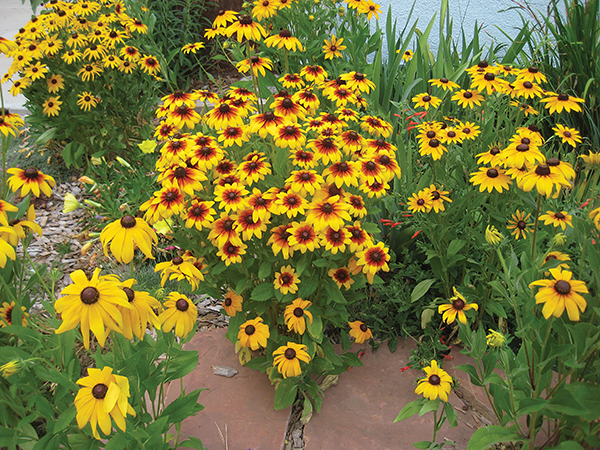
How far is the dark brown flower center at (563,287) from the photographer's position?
1.00 m

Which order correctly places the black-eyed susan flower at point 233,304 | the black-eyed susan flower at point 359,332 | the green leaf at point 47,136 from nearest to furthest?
the black-eyed susan flower at point 233,304
the black-eyed susan flower at point 359,332
the green leaf at point 47,136

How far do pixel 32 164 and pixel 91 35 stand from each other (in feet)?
3.60

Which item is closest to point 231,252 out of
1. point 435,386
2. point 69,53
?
point 435,386

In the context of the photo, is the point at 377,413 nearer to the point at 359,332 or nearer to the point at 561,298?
the point at 359,332

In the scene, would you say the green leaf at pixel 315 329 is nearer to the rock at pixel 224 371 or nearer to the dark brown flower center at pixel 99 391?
the rock at pixel 224 371

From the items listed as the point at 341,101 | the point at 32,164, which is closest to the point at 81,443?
the point at 341,101

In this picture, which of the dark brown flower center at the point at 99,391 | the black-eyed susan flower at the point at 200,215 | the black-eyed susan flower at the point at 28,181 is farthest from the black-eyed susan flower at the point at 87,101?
the dark brown flower center at the point at 99,391

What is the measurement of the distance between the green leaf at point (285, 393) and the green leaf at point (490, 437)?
0.63 meters

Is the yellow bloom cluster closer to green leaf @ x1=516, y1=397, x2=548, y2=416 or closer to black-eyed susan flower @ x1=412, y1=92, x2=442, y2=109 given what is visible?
black-eyed susan flower @ x1=412, y1=92, x2=442, y2=109

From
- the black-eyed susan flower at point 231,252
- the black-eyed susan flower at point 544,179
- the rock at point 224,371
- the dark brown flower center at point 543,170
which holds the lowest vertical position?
the rock at point 224,371

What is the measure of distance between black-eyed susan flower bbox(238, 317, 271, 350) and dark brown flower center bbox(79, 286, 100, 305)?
0.76 metres

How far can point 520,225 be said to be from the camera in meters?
1.74

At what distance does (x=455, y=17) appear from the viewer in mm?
3855

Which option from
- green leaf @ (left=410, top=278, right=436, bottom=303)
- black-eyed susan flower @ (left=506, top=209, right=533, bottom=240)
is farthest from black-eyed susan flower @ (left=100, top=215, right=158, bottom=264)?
black-eyed susan flower @ (left=506, top=209, right=533, bottom=240)
